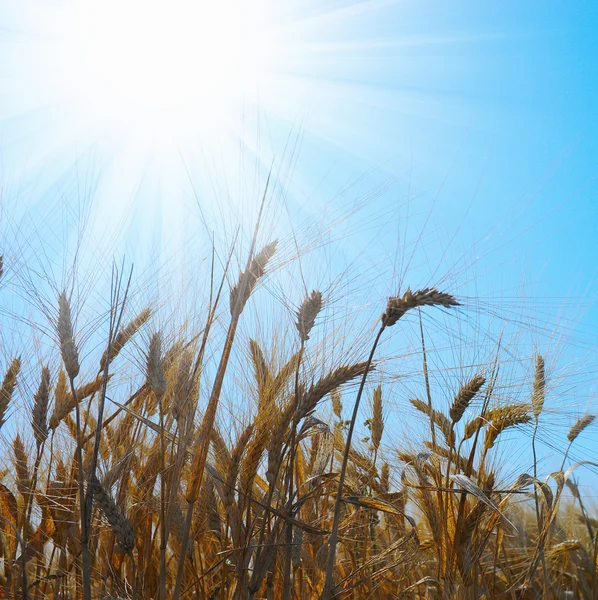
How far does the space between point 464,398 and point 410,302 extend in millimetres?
667

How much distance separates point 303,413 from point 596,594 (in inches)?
67.0

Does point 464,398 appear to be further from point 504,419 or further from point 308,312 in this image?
point 308,312

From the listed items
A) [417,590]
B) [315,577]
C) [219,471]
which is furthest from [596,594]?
[219,471]

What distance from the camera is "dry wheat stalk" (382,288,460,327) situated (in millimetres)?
1656

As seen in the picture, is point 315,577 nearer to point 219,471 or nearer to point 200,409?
point 219,471

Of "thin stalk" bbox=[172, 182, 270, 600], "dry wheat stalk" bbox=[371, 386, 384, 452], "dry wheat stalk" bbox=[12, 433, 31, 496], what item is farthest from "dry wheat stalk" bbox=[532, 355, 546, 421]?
"dry wheat stalk" bbox=[12, 433, 31, 496]

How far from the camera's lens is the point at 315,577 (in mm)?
1955

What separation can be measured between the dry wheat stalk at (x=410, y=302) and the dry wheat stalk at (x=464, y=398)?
1.87 ft

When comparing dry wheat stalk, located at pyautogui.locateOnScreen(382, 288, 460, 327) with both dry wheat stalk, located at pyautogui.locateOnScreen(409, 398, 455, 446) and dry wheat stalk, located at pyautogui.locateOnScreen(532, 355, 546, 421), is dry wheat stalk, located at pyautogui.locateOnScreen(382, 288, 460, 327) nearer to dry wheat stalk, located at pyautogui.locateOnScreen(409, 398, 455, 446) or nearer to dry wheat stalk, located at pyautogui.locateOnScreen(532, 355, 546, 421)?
dry wheat stalk, located at pyautogui.locateOnScreen(409, 398, 455, 446)

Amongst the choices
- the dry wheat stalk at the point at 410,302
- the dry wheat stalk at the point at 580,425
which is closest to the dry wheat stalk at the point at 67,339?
the dry wheat stalk at the point at 410,302

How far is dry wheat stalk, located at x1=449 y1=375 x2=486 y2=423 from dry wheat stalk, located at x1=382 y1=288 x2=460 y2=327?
1.87 feet

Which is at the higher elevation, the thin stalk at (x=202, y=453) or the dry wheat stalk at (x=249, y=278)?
the dry wheat stalk at (x=249, y=278)

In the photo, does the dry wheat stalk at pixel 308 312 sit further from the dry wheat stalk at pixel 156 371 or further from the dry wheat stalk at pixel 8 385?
the dry wheat stalk at pixel 8 385

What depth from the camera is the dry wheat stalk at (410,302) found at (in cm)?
166
